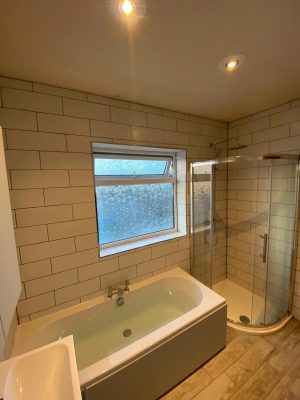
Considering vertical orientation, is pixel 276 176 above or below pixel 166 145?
below

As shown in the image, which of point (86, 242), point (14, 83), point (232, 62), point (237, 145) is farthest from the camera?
point (237, 145)

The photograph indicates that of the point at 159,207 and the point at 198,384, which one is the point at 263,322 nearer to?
the point at 198,384

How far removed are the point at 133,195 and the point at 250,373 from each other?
1.86 meters

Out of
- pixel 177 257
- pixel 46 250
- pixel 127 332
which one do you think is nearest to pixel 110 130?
pixel 46 250

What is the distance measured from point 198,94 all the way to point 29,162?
152 cm

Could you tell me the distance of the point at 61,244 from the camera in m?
1.51

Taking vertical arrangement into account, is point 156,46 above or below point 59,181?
above

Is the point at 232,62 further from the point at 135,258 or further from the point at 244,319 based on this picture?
the point at 244,319

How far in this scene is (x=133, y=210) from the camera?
2.12 metres

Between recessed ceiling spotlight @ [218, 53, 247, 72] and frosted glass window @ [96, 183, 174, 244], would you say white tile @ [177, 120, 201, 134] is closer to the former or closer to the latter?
frosted glass window @ [96, 183, 174, 244]

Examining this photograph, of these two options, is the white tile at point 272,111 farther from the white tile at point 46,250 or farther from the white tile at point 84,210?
the white tile at point 46,250

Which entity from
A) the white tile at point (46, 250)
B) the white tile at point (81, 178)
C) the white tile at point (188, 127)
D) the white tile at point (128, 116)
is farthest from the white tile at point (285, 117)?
the white tile at point (46, 250)

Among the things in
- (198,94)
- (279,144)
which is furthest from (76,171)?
(279,144)

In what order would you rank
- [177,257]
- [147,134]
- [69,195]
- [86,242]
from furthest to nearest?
[177,257] → [147,134] → [86,242] → [69,195]
